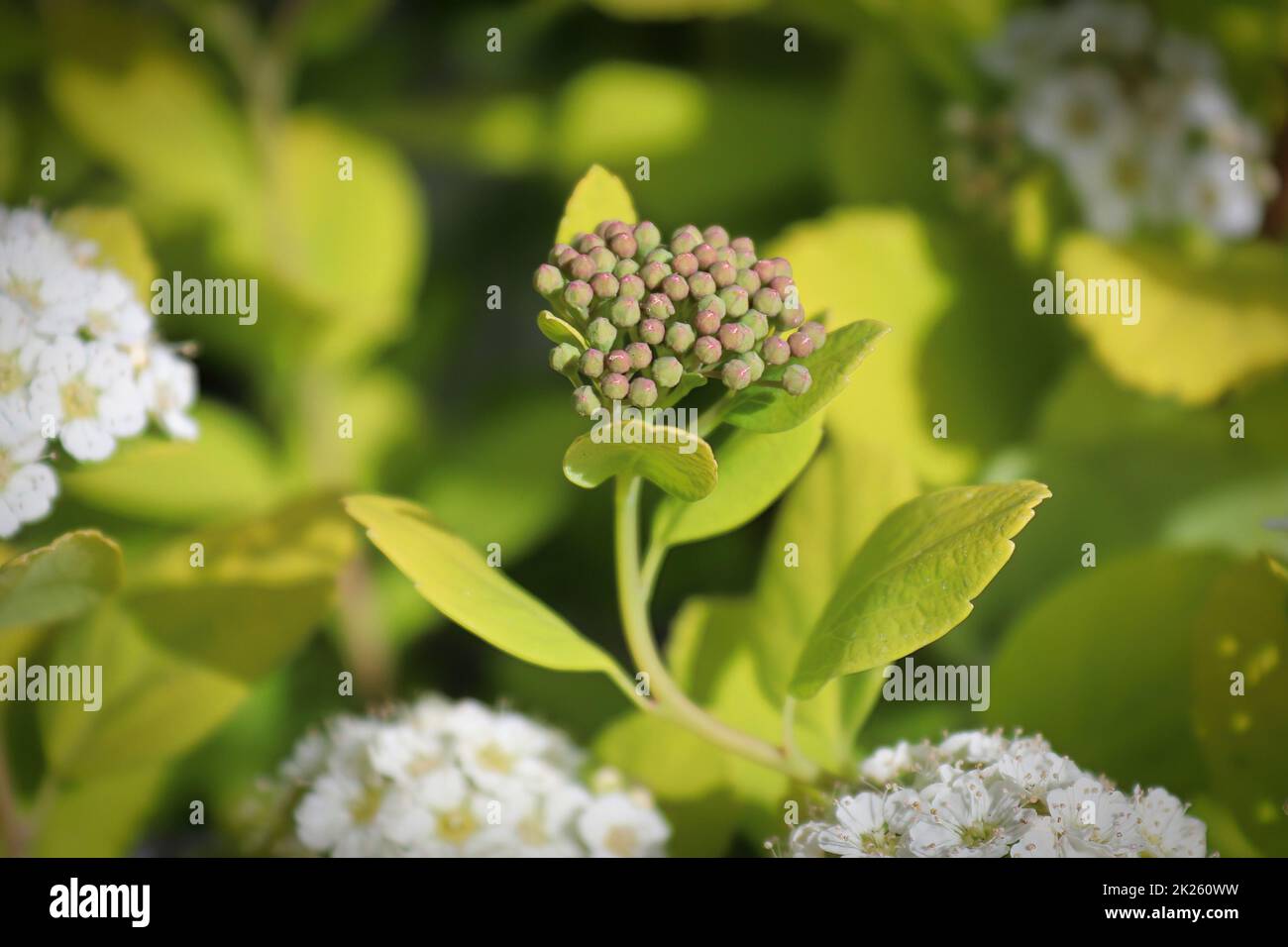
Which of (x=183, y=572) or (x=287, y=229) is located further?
(x=287, y=229)

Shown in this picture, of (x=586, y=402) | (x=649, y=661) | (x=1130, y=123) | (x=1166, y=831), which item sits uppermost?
(x=1130, y=123)

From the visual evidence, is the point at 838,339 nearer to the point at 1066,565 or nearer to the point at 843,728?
the point at 843,728

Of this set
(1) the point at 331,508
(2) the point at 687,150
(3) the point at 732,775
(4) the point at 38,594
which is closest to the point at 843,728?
(3) the point at 732,775

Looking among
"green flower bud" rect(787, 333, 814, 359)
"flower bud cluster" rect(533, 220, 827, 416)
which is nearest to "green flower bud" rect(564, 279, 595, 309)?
"flower bud cluster" rect(533, 220, 827, 416)

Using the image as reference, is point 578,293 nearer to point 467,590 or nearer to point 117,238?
point 467,590

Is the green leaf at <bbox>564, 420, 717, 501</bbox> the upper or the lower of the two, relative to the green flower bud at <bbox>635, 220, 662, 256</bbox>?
lower

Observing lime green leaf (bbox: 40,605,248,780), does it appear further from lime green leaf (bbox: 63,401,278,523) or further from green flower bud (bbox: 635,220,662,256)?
green flower bud (bbox: 635,220,662,256)

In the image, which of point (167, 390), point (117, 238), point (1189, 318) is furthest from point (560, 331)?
point (1189, 318)
